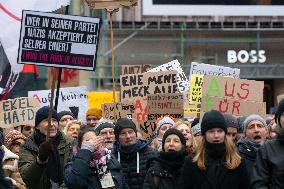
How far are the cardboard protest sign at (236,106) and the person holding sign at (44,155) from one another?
8.78ft

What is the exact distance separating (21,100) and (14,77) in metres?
0.52

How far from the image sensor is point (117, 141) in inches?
339

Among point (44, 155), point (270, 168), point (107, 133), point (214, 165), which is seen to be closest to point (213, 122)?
point (214, 165)

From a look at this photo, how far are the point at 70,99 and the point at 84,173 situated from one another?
7.21m

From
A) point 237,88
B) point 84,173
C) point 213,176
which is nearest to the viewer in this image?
point 213,176

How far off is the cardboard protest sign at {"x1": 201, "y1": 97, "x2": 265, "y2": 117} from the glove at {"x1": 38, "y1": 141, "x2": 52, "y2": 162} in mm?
3428

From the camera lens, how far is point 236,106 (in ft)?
37.3

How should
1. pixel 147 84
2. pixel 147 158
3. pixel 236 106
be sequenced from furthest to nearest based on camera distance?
pixel 147 84
pixel 236 106
pixel 147 158

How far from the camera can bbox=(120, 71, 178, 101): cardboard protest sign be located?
1273 cm

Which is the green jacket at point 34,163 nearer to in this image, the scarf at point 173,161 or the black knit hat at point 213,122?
the scarf at point 173,161

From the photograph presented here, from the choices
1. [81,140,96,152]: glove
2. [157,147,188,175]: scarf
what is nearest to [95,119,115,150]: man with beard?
[81,140,96,152]: glove

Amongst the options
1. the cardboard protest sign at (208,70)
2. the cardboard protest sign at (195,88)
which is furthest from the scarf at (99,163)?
the cardboard protest sign at (208,70)

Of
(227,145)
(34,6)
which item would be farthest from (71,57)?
(34,6)

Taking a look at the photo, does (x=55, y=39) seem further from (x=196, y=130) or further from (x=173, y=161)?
(x=196, y=130)
